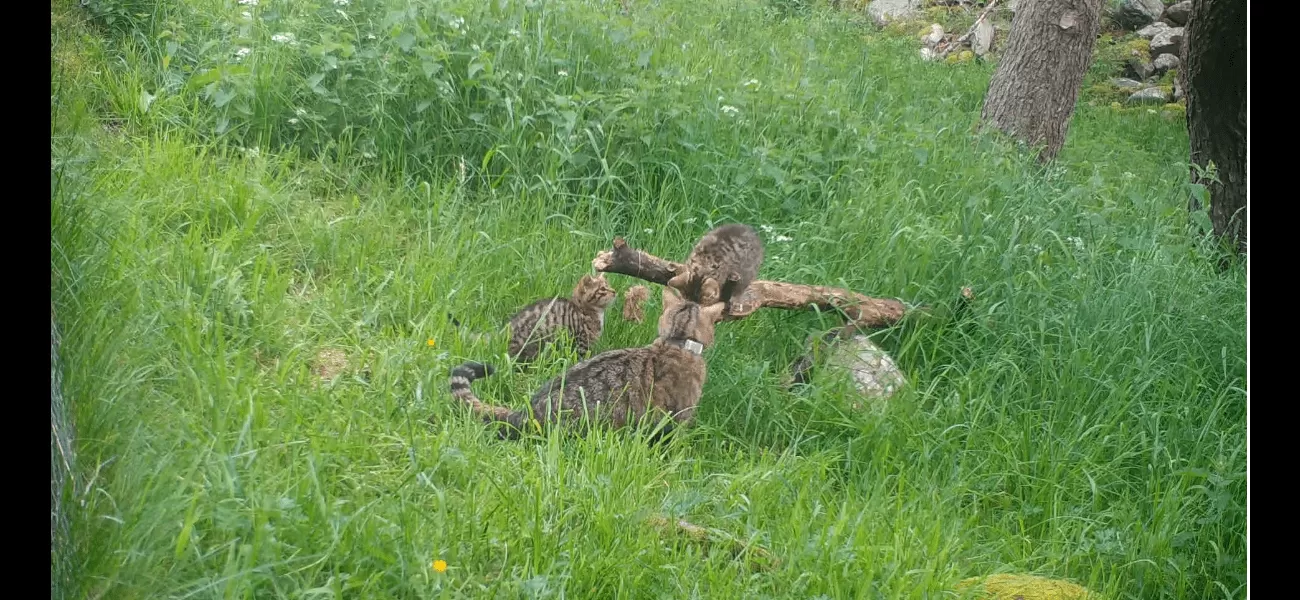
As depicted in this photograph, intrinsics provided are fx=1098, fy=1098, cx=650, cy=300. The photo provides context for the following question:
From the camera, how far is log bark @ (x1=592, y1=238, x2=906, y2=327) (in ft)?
13.8

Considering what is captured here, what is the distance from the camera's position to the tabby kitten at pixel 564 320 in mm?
4082

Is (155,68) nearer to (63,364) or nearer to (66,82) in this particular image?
(66,82)

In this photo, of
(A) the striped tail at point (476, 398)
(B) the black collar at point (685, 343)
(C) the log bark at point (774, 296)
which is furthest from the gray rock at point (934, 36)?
(A) the striped tail at point (476, 398)

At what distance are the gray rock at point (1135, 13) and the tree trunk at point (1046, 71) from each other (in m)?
0.18

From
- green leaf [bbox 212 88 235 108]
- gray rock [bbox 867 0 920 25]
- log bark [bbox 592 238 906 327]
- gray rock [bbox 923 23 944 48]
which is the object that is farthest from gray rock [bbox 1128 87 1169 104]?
green leaf [bbox 212 88 235 108]

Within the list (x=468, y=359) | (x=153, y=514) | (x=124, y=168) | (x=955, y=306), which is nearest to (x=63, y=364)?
(x=153, y=514)

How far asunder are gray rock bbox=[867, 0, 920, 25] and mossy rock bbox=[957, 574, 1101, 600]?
570 centimetres

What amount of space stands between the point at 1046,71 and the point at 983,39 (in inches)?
59.4

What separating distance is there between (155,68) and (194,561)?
3327 millimetres

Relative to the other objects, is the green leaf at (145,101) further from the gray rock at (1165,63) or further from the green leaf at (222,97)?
the gray rock at (1165,63)

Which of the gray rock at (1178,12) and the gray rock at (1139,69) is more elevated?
the gray rock at (1178,12)

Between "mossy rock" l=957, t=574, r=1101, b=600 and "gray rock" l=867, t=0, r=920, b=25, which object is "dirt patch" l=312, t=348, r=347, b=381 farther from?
"gray rock" l=867, t=0, r=920, b=25

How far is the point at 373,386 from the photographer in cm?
347

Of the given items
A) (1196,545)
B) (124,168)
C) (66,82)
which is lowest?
(1196,545)
